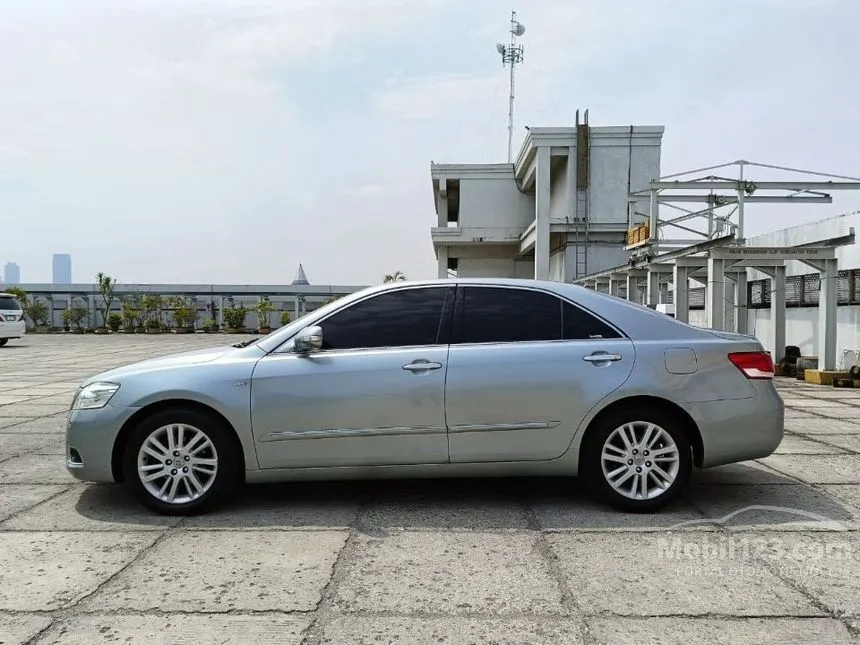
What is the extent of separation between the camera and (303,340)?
14.7 feet

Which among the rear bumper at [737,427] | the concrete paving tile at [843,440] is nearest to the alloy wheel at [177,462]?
the rear bumper at [737,427]

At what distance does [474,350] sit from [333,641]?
218 cm

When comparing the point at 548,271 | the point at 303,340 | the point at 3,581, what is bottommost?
the point at 3,581

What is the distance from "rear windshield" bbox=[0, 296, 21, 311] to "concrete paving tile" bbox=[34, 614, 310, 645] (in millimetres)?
25688

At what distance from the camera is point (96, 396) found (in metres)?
4.59

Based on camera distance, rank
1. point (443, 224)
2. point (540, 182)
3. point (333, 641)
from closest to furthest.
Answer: point (333, 641) < point (540, 182) < point (443, 224)

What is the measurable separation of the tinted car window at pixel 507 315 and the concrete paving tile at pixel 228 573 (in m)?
1.61

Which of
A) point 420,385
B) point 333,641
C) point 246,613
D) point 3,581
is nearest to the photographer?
point 333,641

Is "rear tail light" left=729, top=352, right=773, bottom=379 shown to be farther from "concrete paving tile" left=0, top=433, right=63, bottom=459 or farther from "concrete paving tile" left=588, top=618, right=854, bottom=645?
"concrete paving tile" left=0, top=433, right=63, bottom=459

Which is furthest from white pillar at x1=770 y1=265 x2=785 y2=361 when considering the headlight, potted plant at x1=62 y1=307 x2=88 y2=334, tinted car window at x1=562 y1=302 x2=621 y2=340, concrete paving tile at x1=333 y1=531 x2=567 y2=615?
potted plant at x1=62 y1=307 x2=88 y2=334

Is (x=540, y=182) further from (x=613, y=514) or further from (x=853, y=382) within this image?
(x=613, y=514)

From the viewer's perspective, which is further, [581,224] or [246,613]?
[581,224]

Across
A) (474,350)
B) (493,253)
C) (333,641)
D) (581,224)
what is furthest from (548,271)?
(333,641)

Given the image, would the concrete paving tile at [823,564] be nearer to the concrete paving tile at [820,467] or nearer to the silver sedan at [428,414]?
the silver sedan at [428,414]
